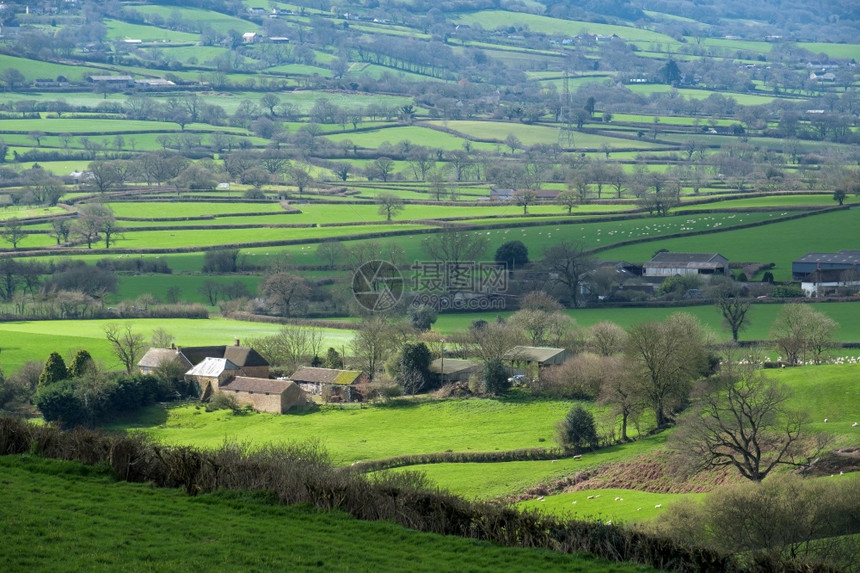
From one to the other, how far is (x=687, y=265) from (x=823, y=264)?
8554 mm

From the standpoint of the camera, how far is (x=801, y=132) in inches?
6526

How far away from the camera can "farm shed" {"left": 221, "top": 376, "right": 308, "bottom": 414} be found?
5616cm

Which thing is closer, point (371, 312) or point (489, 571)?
point (489, 571)

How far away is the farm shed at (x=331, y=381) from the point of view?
191ft

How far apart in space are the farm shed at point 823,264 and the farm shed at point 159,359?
4058cm

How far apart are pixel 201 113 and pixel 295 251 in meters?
82.3

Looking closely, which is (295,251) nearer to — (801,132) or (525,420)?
(525,420)

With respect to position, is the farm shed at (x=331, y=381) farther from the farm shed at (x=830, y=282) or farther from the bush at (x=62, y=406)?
the farm shed at (x=830, y=282)

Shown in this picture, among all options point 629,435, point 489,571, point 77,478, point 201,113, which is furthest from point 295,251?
point 201,113

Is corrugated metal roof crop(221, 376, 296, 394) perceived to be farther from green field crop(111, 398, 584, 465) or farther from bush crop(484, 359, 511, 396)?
bush crop(484, 359, 511, 396)

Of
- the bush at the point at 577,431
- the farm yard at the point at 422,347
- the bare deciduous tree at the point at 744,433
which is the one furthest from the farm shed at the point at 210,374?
the bare deciduous tree at the point at 744,433

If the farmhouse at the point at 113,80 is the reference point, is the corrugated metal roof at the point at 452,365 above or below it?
below

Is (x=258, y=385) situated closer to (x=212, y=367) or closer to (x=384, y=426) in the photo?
(x=212, y=367)

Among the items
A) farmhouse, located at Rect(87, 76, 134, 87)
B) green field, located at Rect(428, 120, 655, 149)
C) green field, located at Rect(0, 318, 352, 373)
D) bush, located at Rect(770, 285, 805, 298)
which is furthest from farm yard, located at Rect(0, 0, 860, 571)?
farmhouse, located at Rect(87, 76, 134, 87)
